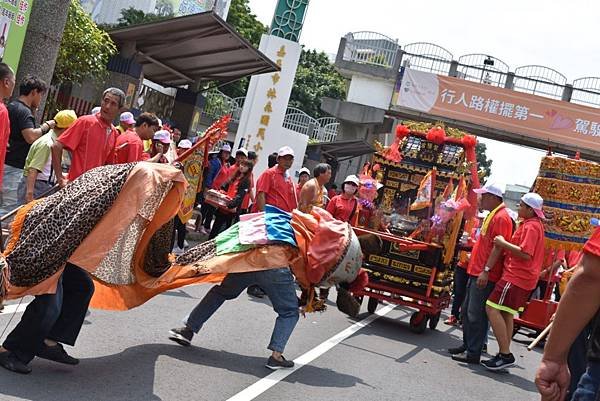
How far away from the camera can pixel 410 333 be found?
38.5 feet

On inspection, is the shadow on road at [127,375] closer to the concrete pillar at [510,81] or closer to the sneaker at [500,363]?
the sneaker at [500,363]

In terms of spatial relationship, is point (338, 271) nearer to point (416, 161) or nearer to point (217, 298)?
point (217, 298)

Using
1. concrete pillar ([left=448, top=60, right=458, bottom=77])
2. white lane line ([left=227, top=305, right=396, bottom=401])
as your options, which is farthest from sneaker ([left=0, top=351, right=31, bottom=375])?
concrete pillar ([left=448, top=60, right=458, bottom=77])

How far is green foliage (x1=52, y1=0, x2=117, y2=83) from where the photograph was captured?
1591 cm

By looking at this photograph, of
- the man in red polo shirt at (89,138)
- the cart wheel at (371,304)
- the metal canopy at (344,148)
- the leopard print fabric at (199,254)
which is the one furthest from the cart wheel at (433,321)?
the metal canopy at (344,148)

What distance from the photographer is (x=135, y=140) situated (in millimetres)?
8805

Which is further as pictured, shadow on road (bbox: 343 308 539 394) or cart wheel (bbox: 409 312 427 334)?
cart wheel (bbox: 409 312 427 334)

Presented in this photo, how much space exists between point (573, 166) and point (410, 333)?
3002 mm

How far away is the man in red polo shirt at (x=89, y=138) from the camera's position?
25.0 feet

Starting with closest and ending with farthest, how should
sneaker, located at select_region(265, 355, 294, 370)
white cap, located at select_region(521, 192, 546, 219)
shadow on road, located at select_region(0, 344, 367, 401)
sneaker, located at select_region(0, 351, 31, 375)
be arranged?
shadow on road, located at select_region(0, 344, 367, 401)
sneaker, located at select_region(0, 351, 31, 375)
sneaker, located at select_region(265, 355, 294, 370)
white cap, located at select_region(521, 192, 546, 219)

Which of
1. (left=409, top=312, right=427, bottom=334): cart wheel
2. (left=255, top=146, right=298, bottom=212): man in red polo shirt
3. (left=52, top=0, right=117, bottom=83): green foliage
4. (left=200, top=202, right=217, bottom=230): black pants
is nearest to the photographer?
(left=255, top=146, right=298, bottom=212): man in red polo shirt

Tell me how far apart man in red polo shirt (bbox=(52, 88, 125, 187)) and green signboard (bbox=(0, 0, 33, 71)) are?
13.3 ft

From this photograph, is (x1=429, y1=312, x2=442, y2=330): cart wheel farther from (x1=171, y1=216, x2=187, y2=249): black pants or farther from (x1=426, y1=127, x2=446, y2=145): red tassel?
(x1=171, y1=216, x2=187, y2=249): black pants

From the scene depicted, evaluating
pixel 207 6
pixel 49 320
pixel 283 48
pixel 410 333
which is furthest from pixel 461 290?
pixel 207 6
